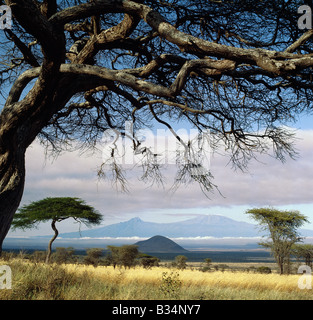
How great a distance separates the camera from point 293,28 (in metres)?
7.11

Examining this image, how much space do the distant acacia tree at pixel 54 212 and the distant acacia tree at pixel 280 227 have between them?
12.3 meters

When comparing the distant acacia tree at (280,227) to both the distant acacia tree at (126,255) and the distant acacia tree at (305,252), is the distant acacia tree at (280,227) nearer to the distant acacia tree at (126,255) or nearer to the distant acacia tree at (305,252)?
the distant acacia tree at (305,252)

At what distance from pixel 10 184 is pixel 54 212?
19.0m

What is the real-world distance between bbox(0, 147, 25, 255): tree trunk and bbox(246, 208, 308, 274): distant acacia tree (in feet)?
76.1

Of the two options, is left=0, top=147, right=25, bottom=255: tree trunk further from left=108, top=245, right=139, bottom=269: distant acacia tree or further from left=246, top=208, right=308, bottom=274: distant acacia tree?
left=108, top=245, right=139, bottom=269: distant acacia tree

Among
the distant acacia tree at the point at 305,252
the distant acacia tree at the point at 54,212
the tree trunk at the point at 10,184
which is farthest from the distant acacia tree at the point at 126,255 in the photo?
the tree trunk at the point at 10,184

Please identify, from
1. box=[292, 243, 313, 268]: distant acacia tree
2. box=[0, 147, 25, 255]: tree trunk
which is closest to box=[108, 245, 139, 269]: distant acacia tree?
box=[292, 243, 313, 268]: distant acacia tree

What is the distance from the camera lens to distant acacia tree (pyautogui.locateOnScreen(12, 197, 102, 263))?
23484 mm

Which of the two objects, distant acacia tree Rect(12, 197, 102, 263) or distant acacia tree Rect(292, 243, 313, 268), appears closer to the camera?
distant acacia tree Rect(12, 197, 102, 263)

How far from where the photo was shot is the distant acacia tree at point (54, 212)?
2348cm

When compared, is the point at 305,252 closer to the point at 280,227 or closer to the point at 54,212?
the point at 280,227

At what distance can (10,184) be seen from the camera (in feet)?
17.0
